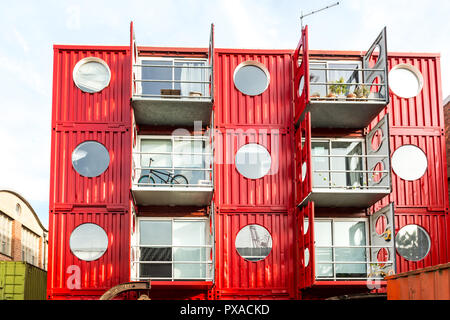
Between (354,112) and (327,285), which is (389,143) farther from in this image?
(327,285)

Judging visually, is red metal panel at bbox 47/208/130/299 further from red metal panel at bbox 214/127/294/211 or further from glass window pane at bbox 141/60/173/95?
glass window pane at bbox 141/60/173/95

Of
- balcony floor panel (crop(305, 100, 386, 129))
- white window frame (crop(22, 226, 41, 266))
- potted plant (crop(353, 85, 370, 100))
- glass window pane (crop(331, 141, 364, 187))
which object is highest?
potted plant (crop(353, 85, 370, 100))

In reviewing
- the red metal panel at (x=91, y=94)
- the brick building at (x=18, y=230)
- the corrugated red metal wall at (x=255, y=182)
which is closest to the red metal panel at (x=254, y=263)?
the corrugated red metal wall at (x=255, y=182)

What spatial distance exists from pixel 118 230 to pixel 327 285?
22.8ft

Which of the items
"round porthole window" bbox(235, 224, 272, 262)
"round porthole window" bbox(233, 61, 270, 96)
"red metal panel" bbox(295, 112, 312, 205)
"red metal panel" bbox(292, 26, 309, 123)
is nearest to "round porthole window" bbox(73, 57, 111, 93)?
"round porthole window" bbox(233, 61, 270, 96)

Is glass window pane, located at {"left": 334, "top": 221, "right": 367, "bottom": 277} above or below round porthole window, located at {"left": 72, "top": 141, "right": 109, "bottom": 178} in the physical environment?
below

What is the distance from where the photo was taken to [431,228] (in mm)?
23094

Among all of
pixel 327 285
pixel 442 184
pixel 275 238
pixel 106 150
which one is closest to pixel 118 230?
pixel 106 150

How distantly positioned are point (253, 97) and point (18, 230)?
2113cm

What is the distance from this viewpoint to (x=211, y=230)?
2261 cm

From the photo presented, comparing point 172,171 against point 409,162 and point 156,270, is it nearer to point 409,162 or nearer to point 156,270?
point 156,270

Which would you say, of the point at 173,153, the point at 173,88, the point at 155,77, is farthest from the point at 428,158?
the point at 155,77

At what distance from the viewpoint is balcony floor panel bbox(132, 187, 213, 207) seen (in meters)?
21.5

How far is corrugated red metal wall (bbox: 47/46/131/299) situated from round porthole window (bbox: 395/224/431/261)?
9.05 m
